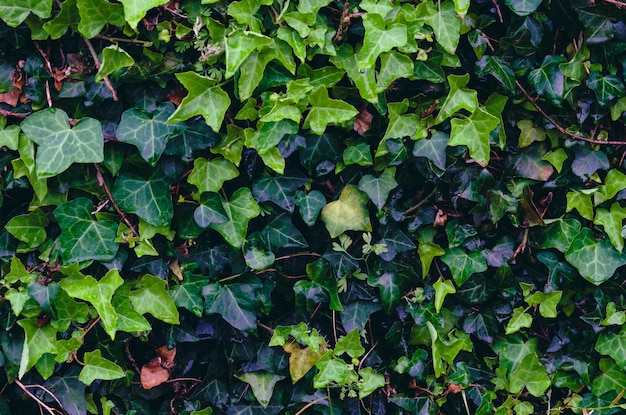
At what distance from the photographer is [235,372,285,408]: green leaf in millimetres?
1891

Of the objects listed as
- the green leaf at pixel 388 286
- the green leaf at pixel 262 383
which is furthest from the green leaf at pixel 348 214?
the green leaf at pixel 262 383

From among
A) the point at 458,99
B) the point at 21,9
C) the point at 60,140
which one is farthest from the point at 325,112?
the point at 21,9

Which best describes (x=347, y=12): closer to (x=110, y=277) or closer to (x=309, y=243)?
(x=309, y=243)

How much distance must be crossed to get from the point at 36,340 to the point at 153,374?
1.18ft

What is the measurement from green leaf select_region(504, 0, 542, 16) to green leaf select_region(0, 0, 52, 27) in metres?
1.26

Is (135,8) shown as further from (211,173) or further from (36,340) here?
(36,340)

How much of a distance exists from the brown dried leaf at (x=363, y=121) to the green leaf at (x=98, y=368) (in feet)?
3.27

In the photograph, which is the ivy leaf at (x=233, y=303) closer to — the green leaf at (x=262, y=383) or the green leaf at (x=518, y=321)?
the green leaf at (x=262, y=383)

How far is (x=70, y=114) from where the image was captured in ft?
5.68

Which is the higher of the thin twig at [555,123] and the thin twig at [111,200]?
the thin twig at [555,123]

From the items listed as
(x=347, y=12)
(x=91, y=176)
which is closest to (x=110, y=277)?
(x=91, y=176)

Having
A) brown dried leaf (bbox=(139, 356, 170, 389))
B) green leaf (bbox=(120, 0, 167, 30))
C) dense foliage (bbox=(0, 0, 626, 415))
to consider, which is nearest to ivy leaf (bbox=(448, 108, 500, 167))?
dense foliage (bbox=(0, 0, 626, 415))

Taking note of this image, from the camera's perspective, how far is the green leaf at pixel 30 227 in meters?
1.74

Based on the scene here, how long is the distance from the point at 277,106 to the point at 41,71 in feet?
2.21
